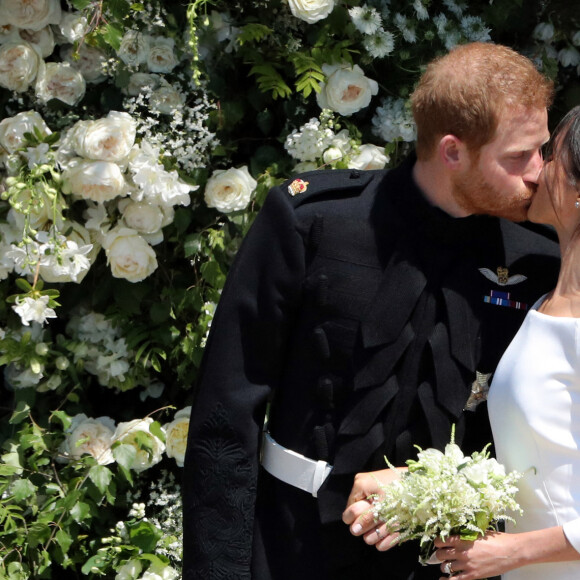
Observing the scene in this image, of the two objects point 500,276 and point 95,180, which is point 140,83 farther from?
point 500,276

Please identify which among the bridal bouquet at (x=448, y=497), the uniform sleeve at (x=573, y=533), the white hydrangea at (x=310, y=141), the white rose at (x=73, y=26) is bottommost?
the uniform sleeve at (x=573, y=533)

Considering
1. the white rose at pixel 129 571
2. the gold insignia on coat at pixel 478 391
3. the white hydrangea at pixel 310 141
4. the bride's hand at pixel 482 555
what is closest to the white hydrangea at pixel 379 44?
the white hydrangea at pixel 310 141

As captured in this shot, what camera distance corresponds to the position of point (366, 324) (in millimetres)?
2250

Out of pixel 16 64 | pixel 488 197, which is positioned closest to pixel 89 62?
pixel 16 64

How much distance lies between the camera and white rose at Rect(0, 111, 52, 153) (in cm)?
292

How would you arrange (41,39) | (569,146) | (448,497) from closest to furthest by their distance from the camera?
(448,497)
(569,146)
(41,39)

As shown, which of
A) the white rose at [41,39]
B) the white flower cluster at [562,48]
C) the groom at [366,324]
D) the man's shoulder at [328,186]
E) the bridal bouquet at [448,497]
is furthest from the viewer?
the white flower cluster at [562,48]

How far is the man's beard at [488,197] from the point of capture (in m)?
2.19

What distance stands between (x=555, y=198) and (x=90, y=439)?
5.54 ft

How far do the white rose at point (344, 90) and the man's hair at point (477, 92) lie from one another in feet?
2.45

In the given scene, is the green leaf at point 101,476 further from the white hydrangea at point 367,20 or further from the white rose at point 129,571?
the white hydrangea at point 367,20

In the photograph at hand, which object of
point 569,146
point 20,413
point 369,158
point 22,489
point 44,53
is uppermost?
point 569,146

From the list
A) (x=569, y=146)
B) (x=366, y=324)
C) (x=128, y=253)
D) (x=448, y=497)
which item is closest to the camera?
(x=448, y=497)

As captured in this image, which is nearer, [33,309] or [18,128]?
[33,309]
